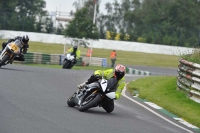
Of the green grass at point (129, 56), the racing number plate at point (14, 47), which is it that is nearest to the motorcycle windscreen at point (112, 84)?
the racing number plate at point (14, 47)

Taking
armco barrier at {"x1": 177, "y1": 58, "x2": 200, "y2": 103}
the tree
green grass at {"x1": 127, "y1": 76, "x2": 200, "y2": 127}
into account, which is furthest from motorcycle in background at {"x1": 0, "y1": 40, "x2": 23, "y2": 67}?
the tree

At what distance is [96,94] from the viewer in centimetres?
1270

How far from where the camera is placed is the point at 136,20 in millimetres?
80375

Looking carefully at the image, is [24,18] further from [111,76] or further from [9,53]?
[111,76]

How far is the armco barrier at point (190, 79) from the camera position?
16.2 meters

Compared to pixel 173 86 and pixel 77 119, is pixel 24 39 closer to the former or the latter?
pixel 173 86

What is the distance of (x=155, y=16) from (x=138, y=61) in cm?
2247

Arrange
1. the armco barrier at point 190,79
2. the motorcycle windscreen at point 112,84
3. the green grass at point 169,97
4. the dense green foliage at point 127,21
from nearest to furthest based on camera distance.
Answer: the motorcycle windscreen at point 112,84
the green grass at point 169,97
the armco barrier at point 190,79
the dense green foliage at point 127,21

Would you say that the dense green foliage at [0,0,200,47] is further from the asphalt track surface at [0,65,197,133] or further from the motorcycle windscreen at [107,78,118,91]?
the motorcycle windscreen at [107,78,118,91]

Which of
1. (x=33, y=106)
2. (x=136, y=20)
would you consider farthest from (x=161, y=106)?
(x=136, y=20)

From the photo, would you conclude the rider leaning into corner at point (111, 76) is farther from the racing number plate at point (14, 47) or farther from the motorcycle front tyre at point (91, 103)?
the racing number plate at point (14, 47)

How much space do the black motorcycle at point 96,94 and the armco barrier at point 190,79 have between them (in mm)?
3904

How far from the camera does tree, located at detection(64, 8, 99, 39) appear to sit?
167ft

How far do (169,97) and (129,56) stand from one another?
41.2m
